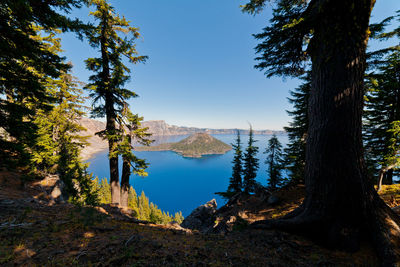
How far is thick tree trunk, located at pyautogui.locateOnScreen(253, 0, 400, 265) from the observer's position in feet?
8.63

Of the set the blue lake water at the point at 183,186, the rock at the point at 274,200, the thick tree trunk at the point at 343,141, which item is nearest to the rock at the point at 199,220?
the rock at the point at 274,200

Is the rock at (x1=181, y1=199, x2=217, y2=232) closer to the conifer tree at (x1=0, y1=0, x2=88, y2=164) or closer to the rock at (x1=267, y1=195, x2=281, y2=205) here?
the rock at (x1=267, y1=195, x2=281, y2=205)

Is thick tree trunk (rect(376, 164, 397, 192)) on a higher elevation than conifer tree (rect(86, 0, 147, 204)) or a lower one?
lower

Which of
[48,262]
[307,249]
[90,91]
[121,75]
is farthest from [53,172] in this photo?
[307,249]

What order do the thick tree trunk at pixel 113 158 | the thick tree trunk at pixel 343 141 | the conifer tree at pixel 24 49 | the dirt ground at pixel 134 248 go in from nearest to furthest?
1. the dirt ground at pixel 134 248
2. the thick tree trunk at pixel 343 141
3. the conifer tree at pixel 24 49
4. the thick tree trunk at pixel 113 158

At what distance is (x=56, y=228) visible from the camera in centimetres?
297

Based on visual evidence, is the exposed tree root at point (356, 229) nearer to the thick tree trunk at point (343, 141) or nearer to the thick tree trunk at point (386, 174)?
the thick tree trunk at point (343, 141)

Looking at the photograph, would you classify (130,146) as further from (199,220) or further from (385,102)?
(385,102)

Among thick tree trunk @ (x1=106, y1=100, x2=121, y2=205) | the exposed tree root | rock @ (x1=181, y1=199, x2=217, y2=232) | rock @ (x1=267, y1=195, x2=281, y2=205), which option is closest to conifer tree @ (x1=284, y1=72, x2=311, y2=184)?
rock @ (x1=267, y1=195, x2=281, y2=205)

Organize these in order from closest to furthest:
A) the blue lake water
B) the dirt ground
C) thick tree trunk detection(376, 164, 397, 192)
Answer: the dirt ground → thick tree trunk detection(376, 164, 397, 192) → the blue lake water

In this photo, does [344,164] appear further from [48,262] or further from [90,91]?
[90,91]

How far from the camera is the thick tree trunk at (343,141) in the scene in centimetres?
263

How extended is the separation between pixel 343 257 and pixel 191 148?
7481 inches

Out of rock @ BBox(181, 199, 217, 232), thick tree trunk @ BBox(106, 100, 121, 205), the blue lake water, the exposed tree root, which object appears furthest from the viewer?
the blue lake water
